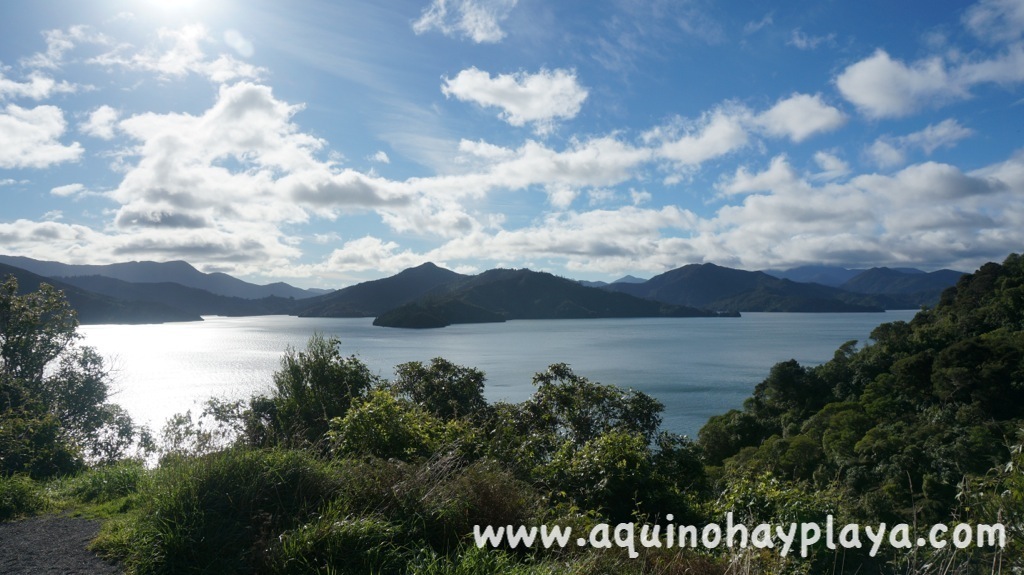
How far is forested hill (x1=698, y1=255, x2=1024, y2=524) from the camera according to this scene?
20531 millimetres

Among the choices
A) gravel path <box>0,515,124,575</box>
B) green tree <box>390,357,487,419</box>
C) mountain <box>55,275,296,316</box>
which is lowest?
green tree <box>390,357,487,419</box>

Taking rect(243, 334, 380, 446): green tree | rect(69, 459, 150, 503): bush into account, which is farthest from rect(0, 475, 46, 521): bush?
rect(243, 334, 380, 446): green tree

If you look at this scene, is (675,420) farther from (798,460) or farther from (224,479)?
(224,479)

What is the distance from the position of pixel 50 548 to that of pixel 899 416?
35039mm

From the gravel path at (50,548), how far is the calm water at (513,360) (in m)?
20.2

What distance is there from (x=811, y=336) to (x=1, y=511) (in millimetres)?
113565

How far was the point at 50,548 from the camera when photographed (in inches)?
188

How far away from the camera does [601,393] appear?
16.2 m

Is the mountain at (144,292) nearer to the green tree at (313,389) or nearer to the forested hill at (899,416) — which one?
the forested hill at (899,416)

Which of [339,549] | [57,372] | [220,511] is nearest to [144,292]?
[57,372]

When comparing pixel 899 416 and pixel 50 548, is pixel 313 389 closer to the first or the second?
pixel 50 548

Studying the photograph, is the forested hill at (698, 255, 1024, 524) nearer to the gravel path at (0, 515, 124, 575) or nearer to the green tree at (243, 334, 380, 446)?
the green tree at (243, 334, 380, 446)

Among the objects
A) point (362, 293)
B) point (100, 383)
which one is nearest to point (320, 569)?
point (100, 383)

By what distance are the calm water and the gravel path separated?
2018 centimetres
